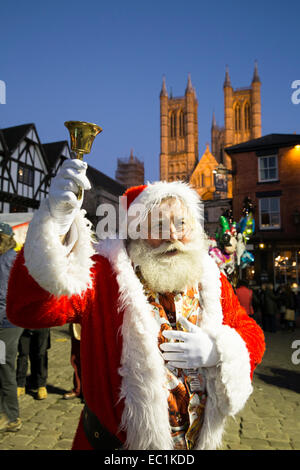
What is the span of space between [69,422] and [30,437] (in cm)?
50

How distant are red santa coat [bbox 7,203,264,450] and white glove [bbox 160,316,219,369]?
0.05 metres

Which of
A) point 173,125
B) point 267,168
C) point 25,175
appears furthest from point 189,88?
point 25,175

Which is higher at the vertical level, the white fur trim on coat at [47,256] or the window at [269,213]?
the window at [269,213]

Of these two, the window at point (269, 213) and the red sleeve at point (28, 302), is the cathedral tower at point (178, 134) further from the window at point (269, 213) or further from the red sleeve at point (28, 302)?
the red sleeve at point (28, 302)

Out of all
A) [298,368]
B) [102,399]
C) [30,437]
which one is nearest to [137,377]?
[102,399]

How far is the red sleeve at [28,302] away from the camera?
1.34 metres

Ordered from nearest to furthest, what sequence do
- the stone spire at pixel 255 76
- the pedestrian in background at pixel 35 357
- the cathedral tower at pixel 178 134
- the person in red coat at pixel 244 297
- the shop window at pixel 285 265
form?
the pedestrian in background at pixel 35 357, the person in red coat at pixel 244 297, the shop window at pixel 285 265, the stone spire at pixel 255 76, the cathedral tower at pixel 178 134

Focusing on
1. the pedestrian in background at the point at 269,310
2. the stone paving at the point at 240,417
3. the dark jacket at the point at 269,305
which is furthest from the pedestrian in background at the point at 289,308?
the stone paving at the point at 240,417

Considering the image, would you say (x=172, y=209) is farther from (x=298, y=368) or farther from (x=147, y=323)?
(x=298, y=368)

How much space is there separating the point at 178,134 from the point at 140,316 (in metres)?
66.3

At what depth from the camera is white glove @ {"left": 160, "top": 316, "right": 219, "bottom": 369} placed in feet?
5.07

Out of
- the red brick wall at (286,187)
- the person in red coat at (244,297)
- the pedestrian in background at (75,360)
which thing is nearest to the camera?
the pedestrian in background at (75,360)

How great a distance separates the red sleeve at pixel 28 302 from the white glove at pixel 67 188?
27cm

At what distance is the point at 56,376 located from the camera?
5.50 metres
